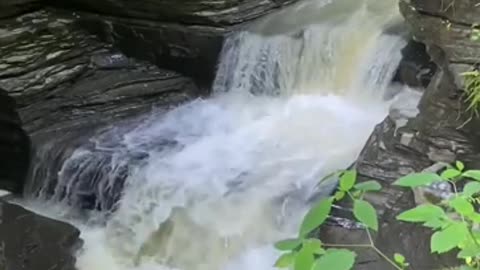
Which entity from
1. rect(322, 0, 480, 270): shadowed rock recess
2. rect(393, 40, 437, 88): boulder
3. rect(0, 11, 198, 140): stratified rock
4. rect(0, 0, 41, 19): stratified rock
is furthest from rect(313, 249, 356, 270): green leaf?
rect(0, 0, 41, 19): stratified rock

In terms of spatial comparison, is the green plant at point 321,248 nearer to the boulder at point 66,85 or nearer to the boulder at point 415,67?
the boulder at point 415,67

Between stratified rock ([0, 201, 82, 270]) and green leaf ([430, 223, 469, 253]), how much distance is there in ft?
8.13

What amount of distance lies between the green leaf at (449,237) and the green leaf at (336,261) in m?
0.14

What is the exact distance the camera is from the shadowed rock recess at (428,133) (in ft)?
9.66

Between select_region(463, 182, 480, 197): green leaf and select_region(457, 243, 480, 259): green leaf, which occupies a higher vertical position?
select_region(463, 182, 480, 197): green leaf

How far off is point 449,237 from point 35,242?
2590 millimetres

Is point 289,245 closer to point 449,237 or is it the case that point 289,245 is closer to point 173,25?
point 449,237

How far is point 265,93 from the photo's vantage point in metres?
4.66

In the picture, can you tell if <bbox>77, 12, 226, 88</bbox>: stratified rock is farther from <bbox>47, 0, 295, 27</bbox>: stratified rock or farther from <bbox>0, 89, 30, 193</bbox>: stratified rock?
<bbox>0, 89, 30, 193</bbox>: stratified rock

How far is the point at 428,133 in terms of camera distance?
10.4ft

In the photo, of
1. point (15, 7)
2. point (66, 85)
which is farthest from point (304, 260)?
point (15, 7)

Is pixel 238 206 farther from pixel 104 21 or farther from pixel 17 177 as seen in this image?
pixel 104 21

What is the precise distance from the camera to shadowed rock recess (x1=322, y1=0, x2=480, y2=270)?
295 centimetres

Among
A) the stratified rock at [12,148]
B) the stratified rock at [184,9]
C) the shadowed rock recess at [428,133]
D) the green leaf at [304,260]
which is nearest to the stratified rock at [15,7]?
the stratified rock at [184,9]
